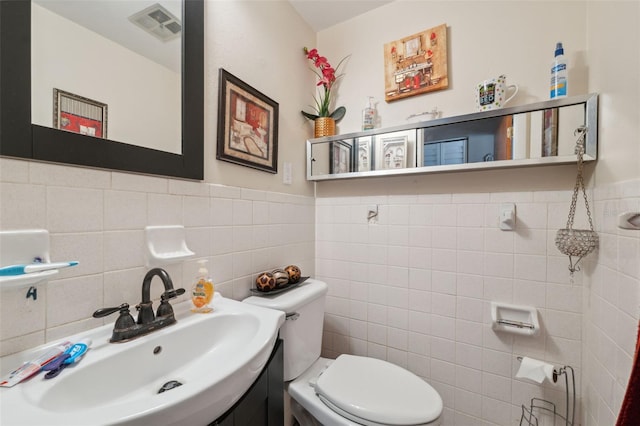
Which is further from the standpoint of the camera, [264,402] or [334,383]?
[334,383]

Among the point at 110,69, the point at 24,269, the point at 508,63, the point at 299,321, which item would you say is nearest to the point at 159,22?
the point at 110,69

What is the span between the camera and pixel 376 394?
1011mm

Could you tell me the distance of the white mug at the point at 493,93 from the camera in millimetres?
1159

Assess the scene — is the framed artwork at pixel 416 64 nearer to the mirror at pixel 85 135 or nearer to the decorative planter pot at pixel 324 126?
the decorative planter pot at pixel 324 126

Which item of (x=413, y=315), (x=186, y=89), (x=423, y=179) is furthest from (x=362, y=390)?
(x=186, y=89)

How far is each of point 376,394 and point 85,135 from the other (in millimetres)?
1286

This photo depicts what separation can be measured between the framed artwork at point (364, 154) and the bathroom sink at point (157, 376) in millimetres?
920

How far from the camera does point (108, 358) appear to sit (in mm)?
621

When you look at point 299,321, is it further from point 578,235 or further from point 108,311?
point 578,235

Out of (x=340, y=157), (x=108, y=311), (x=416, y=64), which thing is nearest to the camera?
(x=108, y=311)

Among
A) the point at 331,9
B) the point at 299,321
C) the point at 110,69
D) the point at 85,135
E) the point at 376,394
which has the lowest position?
the point at 376,394

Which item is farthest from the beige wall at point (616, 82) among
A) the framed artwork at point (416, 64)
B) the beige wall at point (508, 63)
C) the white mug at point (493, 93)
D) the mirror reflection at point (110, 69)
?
the mirror reflection at point (110, 69)

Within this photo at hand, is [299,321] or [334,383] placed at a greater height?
[299,321]

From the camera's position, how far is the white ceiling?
4.94ft
